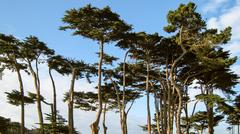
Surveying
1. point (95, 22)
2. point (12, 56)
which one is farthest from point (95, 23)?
point (12, 56)

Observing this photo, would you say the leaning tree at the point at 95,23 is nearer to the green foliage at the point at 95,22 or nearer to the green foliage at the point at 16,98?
the green foliage at the point at 95,22

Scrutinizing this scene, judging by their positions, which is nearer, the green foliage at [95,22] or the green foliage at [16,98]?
the green foliage at [95,22]

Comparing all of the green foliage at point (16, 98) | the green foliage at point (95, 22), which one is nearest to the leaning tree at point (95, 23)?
the green foliage at point (95, 22)

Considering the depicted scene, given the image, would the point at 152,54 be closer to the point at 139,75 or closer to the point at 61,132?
the point at 139,75

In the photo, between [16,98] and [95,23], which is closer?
[95,23]

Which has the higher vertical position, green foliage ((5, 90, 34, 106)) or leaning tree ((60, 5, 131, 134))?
leaning tree ((60, 5, 131, 134))

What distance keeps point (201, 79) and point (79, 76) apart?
37.7ft

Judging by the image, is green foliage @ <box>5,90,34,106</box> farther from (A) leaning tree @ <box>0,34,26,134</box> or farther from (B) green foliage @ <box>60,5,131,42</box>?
(B) green foliage @ <box>60,5,131,42</box>

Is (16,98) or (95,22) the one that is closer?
(95,22)

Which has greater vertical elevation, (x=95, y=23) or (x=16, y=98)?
(x=95, y=23)

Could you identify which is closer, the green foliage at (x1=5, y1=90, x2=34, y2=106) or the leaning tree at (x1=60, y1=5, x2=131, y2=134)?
the leaning tree at (x1=60, y1=5, x2=131, y2=134)

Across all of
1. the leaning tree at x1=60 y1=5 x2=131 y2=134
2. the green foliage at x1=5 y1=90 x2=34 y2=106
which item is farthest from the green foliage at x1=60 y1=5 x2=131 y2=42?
the green foliage at x1=5 y1=90 x2=34 y2=106

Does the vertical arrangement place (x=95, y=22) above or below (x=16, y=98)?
above

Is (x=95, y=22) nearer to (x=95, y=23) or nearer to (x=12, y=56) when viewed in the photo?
(x=95, y=23)
